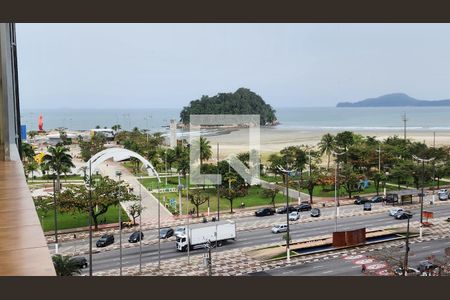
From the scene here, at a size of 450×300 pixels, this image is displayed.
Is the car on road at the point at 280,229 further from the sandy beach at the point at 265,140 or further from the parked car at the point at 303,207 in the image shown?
the sandy beach at the point at 265,140

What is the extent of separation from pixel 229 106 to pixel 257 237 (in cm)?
1337

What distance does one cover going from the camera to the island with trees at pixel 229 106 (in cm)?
2142

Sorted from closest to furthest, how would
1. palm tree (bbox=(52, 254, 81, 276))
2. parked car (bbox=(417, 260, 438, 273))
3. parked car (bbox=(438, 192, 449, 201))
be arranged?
palm tree (bbox=(52, 254, 81, 276))
parked car (bbox=(417, 260, 438, 273))
parked car (bbox=(438, 192, 449, 201))

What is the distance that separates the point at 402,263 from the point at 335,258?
105cm

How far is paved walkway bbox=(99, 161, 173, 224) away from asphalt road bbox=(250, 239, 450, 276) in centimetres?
356

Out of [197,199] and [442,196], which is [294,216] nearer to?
[197,199]

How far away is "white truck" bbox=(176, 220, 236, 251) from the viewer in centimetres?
794

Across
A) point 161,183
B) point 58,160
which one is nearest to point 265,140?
point 161,183

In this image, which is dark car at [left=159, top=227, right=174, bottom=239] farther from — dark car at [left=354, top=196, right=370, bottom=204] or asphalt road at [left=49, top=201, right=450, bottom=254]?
dark car at [left=354, top=196, right=370, bottom=204]

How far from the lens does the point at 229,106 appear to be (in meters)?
21.6

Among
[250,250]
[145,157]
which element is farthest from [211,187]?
[250,250]

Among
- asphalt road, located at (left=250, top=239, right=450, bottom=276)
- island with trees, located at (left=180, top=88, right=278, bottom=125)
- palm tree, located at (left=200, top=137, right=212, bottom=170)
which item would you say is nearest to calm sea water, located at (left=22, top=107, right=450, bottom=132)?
island with trees, located at (left=180, top=88, right=278, bottom=125)

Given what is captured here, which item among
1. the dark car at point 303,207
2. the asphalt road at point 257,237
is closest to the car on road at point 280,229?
the asphalt road at point 257,237

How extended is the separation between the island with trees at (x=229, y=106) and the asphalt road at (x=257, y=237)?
38.1 feet
